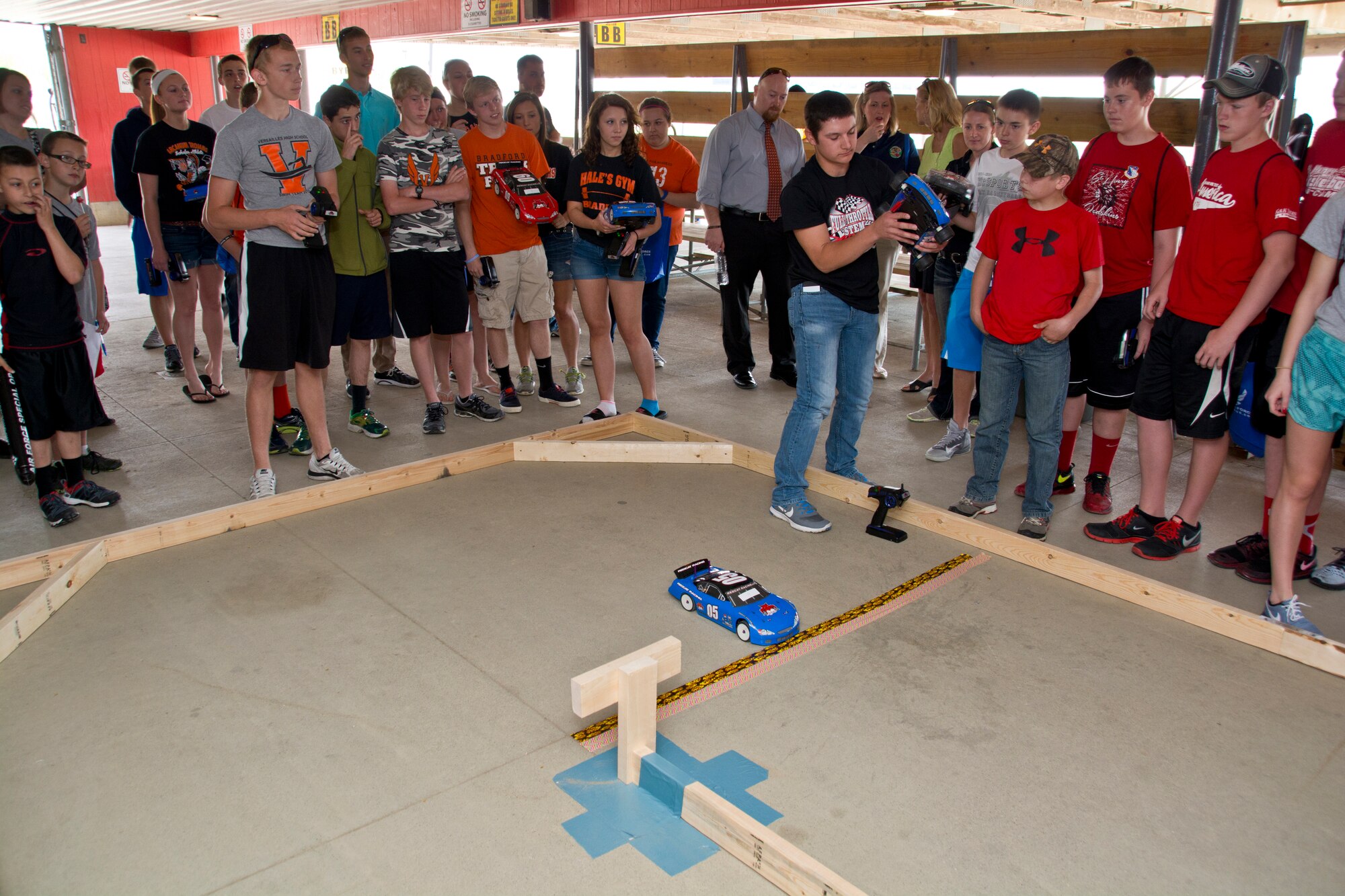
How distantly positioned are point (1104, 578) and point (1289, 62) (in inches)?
125

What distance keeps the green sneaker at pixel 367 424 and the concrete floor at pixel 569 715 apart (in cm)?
97

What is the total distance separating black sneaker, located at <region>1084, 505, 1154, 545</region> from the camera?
370 cm

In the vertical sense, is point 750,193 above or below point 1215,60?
below

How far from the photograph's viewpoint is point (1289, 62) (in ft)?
15.3

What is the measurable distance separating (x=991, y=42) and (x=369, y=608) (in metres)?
5.28

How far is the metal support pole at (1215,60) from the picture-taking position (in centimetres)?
472

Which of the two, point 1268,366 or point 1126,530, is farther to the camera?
point 1126,530

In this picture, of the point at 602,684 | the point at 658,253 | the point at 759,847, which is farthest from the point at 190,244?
the point at 759,847

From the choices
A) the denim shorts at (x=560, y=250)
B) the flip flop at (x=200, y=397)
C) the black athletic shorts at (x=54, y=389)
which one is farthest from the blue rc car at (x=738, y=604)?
the flip flop at (x=200, y=397)

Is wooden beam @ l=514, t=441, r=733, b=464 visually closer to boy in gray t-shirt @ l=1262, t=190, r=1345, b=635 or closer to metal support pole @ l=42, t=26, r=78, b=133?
boy in gray t-shirt @ l=1262, t=190, r=1345, b=635

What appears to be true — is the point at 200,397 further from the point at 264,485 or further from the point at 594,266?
the point at 594,266

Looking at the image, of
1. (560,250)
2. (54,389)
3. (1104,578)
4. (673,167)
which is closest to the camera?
(1104,578)

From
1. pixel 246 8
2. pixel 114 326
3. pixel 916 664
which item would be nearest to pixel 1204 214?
Result: pixel 916 664

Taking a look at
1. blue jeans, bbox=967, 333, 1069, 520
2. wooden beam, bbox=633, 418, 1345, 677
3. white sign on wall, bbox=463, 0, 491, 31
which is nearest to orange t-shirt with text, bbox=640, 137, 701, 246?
wooden beam, bbox=633, 418, 1345, 677
